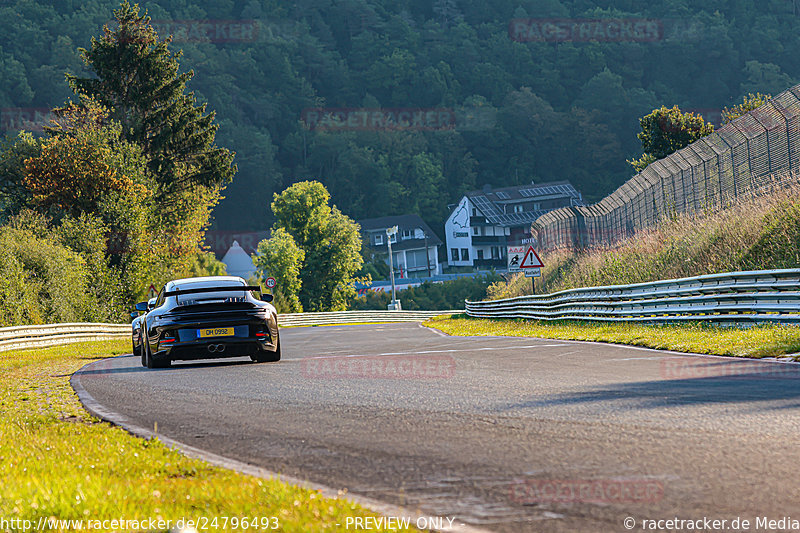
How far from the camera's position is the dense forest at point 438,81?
415ft

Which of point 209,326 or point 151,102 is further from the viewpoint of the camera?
point 151,102

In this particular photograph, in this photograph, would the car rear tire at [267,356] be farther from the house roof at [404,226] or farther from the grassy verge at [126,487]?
the house roof at [404,226]

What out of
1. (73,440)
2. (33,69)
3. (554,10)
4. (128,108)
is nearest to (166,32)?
(33,69)

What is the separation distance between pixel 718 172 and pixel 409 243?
9966cm

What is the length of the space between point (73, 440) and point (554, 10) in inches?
5656

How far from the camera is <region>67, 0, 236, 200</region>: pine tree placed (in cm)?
5353

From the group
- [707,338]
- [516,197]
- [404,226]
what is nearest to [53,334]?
[707,338]

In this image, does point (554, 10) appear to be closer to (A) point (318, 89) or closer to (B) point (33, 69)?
(A) point (318, 89)

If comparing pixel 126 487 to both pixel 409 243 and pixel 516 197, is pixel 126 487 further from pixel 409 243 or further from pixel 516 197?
pixel 516 197

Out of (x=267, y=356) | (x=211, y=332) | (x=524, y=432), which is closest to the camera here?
(x=524, y=432)

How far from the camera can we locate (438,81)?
140 meters

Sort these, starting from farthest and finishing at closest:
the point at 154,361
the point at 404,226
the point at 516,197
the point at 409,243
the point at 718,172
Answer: the point at 516,197 < the point at 404,226 < the point at 409,243 < the point at 718,172 < the point at 154,361

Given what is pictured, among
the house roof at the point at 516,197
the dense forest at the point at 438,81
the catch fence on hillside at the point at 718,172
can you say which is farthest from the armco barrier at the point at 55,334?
the dense forest at the point at 438,81

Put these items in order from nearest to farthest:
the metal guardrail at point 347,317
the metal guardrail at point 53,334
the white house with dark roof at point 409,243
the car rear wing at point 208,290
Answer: the car rear wing at point 208,290 → the metal guardrail at point 53,334 → the metal guardrail at point 347,317 → the white house with dark roof at point 409,243
